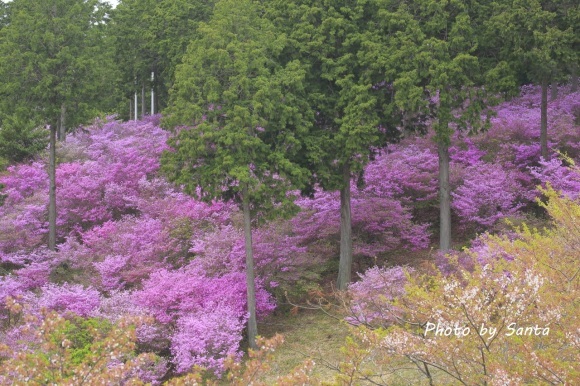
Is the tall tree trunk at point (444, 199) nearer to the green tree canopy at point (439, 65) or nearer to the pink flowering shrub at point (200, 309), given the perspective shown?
the green tree canopy at point (439, 65)

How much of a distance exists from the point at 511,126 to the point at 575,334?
15181 mm

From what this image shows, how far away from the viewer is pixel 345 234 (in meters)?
14.7

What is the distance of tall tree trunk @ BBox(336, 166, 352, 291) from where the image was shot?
47.8 ft

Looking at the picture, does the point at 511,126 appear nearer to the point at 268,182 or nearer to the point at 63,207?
the point at 268,182

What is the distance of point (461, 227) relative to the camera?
16.3 metres

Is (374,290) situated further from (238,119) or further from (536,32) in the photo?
(536,32)

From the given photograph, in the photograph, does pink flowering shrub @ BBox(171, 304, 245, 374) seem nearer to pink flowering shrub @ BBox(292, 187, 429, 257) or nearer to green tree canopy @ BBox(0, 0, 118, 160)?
pink flowering shrub @ BBox(292, 187, 429, 257)

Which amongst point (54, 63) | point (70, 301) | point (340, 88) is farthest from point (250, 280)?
point (54, 63)

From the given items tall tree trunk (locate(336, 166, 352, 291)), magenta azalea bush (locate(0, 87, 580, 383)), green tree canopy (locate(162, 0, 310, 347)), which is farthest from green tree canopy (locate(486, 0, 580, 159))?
green tree canopy (locate(162, 0, 310, 347))

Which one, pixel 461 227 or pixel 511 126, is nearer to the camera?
pixel 461 227

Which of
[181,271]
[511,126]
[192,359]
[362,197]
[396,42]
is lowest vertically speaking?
[192,359]

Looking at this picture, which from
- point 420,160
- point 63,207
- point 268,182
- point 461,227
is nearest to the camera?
point 268,182

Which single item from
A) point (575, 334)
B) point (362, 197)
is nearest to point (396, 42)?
point (362, 197)

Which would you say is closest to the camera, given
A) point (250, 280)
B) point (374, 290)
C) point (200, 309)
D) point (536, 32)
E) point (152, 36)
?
point (374, 290)
